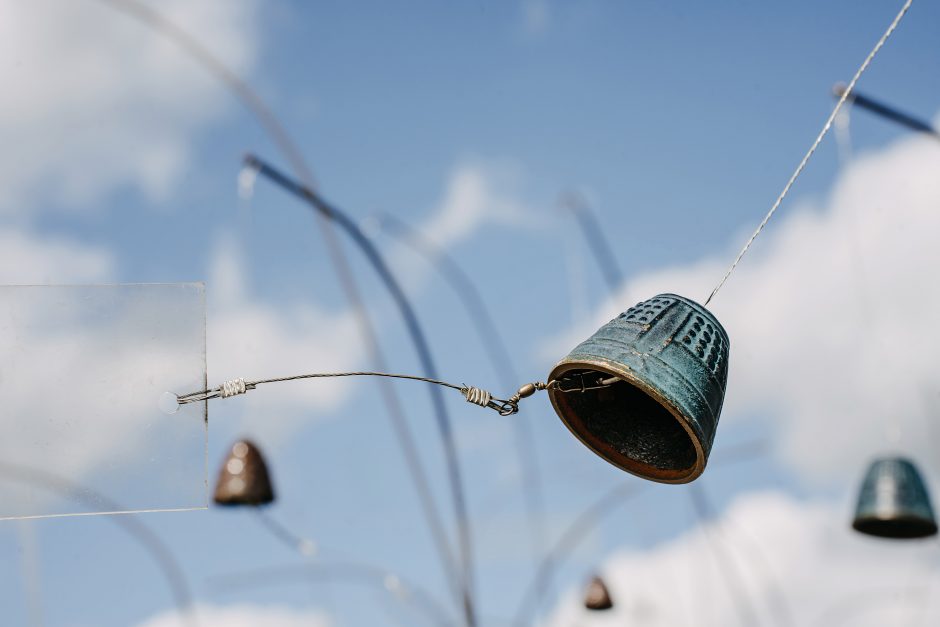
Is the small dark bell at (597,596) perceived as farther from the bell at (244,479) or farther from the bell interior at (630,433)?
the bell interior at (630,433)

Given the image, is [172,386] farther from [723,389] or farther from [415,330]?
[415,330]

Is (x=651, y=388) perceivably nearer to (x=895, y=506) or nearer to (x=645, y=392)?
(x=645, y=392)

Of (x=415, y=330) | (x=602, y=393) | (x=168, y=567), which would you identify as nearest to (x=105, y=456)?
(x=602, y=393)

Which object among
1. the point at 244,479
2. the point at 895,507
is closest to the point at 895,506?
the point at 895,507

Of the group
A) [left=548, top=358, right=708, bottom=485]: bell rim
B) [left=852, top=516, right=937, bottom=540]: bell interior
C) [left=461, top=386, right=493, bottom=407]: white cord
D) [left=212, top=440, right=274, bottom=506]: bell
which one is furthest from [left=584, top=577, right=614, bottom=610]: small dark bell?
[left=461, top=386, right=493, bottom=407]: white cord

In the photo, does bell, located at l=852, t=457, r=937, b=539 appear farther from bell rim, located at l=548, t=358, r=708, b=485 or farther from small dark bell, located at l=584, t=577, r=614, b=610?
bell rim, located at l=548, t=358, r=708, b=485

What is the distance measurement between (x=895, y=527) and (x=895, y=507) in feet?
1.90

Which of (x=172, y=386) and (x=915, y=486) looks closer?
(x=172, y=386)

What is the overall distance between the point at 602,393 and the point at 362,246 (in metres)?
8.82

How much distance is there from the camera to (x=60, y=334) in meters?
5.18

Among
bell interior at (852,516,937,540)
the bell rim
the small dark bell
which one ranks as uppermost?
the small dark bell

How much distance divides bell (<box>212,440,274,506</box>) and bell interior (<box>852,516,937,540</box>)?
7.81m

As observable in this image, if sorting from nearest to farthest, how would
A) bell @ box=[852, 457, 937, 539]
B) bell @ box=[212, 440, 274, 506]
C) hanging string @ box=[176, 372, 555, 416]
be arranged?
hanging string @ box=[176, 372, 555, 416]
bell @ box=[852, 457, 937, 539]
bell @ box=[212, 440, 274, 506]

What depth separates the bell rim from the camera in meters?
4.96
